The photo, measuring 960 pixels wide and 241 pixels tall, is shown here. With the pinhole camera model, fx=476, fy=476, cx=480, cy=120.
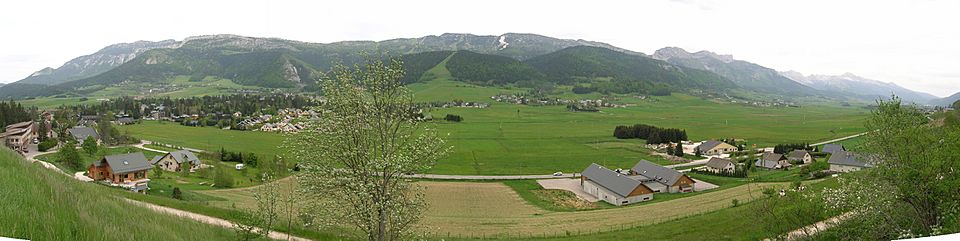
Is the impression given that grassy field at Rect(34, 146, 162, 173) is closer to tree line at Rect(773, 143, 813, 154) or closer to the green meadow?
the green meadow

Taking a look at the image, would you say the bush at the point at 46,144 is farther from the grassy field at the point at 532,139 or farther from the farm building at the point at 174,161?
the grassy field at the point at 532,139

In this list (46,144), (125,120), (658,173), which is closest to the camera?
(658,173)

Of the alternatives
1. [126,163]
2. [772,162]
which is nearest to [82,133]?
[126,163]

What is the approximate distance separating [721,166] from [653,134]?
158 ft

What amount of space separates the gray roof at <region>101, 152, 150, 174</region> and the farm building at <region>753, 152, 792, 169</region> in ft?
330

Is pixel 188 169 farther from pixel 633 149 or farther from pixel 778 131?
pixel 778 131

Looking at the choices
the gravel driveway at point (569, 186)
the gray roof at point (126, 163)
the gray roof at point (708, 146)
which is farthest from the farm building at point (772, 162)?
the gray roof at point (126, 163)

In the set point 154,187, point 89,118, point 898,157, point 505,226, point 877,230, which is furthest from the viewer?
point 89,118

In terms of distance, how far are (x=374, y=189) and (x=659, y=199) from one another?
58.8 metres

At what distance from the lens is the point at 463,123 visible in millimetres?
173000

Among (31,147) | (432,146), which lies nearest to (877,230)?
(432,146)

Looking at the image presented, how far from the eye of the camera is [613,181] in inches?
2714

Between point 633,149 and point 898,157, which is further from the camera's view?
point 633,149

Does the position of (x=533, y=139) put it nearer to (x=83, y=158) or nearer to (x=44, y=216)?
(x=83, y=158)
